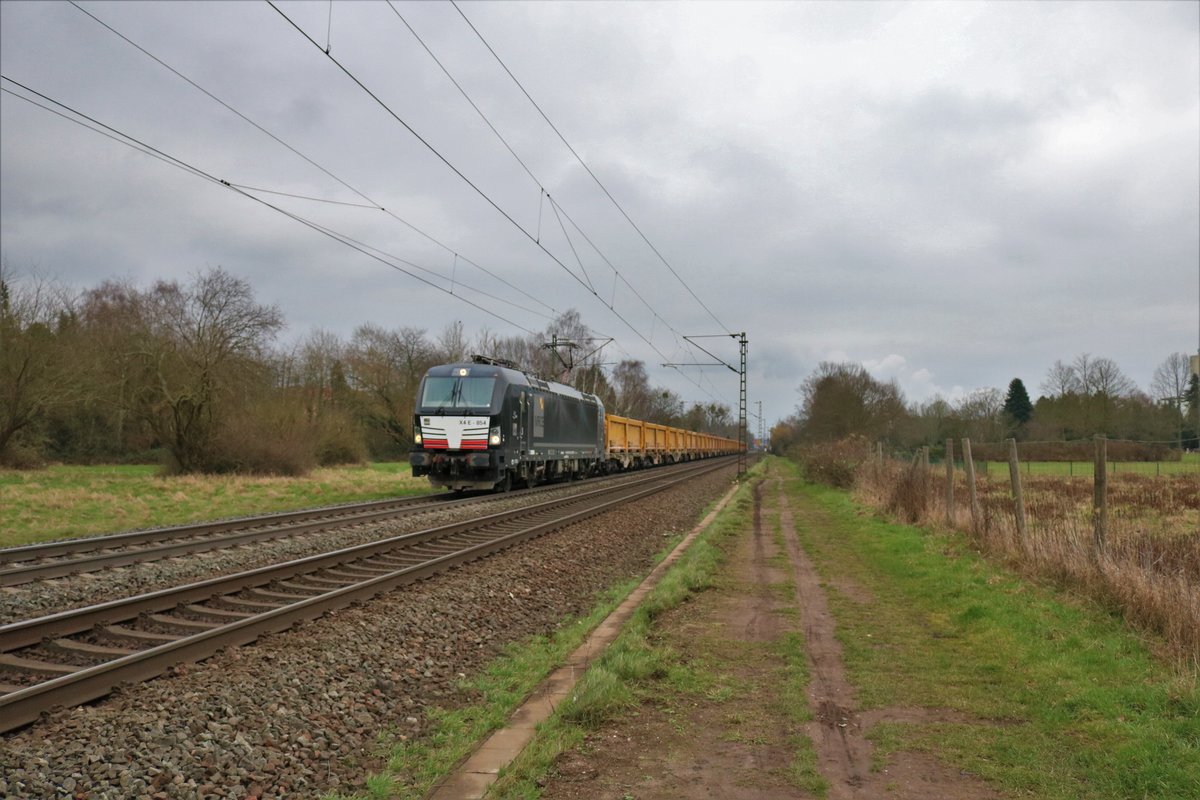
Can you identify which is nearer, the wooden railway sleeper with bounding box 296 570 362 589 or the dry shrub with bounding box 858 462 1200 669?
the dry shrub with bounding box 858 462 1200 669

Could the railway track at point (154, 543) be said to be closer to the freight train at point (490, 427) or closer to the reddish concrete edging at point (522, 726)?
the freight train at point (490, 427)

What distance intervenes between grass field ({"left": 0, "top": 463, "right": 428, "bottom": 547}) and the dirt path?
11.7m

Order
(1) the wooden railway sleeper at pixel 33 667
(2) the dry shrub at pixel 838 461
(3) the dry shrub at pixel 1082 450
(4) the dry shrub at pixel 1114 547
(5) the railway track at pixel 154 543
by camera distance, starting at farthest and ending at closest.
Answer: (2) the dry shrub at pixel 838 461
(3) the dry shrub at pixel 1082 450
(5) the railway track at pixel 154 543
(4) the dry shrub at pixel 1114 547
(1) the wooden railway sleeper at pixel 33 667

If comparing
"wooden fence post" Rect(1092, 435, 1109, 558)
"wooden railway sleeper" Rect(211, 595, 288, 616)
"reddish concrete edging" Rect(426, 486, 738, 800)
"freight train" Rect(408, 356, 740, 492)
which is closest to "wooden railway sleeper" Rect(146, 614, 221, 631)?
"wooden railway sleeper" Rect(211, 595, 288, 616)

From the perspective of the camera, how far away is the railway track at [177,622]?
5211 mm

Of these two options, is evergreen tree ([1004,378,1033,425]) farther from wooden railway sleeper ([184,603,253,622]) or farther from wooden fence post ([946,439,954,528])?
wooden railway sleeper ([184,603,253,622])

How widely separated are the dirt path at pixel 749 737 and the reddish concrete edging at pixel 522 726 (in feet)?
1.26

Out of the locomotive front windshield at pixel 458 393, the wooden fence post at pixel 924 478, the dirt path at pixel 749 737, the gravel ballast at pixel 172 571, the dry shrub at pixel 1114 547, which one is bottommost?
the dirt path at pixel 749 737

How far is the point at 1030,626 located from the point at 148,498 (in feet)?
69.1

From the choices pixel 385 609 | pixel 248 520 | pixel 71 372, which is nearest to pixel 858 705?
pixel 385 609

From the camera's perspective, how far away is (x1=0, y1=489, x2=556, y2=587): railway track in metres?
9.86

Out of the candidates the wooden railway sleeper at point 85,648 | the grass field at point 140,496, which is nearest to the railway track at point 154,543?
the grass field at point 140,496

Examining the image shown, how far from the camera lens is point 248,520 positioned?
1476cm

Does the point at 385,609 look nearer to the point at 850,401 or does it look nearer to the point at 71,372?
the point at 71,372
